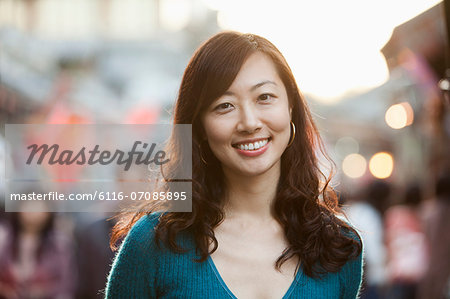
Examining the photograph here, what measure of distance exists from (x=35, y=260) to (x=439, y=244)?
3869 mm

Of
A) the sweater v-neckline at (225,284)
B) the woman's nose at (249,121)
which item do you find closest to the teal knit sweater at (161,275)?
the sweater v-neckline at (225,284)

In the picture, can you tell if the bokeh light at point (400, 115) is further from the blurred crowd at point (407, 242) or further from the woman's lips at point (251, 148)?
the woman's lips at point (251, 148)

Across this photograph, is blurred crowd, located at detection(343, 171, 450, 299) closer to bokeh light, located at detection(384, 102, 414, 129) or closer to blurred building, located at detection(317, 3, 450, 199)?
blurred building, located at detection(317, 3, 450, 199)

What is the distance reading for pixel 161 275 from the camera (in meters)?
2.21

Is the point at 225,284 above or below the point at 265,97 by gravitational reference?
below

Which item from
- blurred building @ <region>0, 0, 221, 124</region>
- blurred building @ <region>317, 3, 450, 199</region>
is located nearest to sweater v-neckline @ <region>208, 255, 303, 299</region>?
blurred building @ <region>317, 3, 450, 199</region>

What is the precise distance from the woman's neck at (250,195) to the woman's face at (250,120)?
0.16m

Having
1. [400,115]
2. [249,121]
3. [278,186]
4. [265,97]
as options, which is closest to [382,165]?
[400,115]

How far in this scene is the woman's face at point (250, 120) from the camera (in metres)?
2.20

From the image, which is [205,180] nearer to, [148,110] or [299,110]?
[299,110]

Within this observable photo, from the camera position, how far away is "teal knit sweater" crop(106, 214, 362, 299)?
2189mm

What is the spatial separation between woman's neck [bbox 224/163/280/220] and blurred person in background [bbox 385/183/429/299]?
332 cm

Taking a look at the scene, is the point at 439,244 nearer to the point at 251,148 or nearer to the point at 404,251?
the point at 404,251

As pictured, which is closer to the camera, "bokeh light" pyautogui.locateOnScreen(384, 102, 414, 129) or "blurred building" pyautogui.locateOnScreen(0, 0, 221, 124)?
"bokeh light" pyautogui.locateOnScreen(384, 102, 414, 129)
